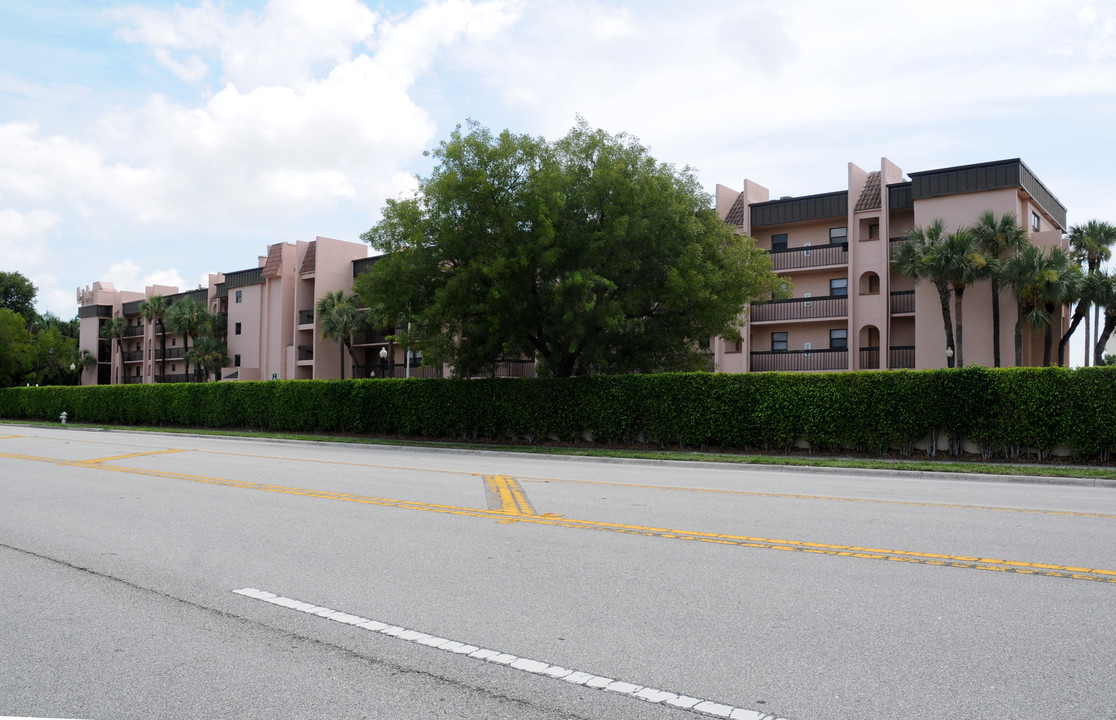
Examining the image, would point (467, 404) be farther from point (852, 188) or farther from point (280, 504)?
point (852, 188)

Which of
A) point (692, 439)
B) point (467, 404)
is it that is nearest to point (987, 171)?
point (692, 439)

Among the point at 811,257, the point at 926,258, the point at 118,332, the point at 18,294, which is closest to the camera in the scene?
the point at 926,258

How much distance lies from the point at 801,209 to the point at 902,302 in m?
6.62

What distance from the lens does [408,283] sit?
82.0 feet

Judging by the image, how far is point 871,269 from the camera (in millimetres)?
36719

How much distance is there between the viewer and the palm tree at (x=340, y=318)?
50.9 meters

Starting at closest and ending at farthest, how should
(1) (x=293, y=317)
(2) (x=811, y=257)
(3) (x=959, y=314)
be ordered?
1. (3) (x=959, y=314)
2. (2) (x=811, y=257)
3. (1) (x=293, y=317)

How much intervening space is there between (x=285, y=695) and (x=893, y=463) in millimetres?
16868

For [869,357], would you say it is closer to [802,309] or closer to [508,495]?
[802,309]

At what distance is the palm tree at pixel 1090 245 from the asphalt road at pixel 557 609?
86.2 feet

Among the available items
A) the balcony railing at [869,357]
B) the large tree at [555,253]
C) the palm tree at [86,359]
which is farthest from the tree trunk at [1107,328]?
the palm tree at [86,359]

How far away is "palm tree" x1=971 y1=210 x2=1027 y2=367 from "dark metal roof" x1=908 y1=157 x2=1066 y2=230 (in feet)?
4.05

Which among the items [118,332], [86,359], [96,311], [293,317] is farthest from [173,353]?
[293,317]

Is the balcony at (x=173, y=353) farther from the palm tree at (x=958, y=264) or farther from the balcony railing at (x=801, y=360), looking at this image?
the palm tree at (x=958, y=264)
